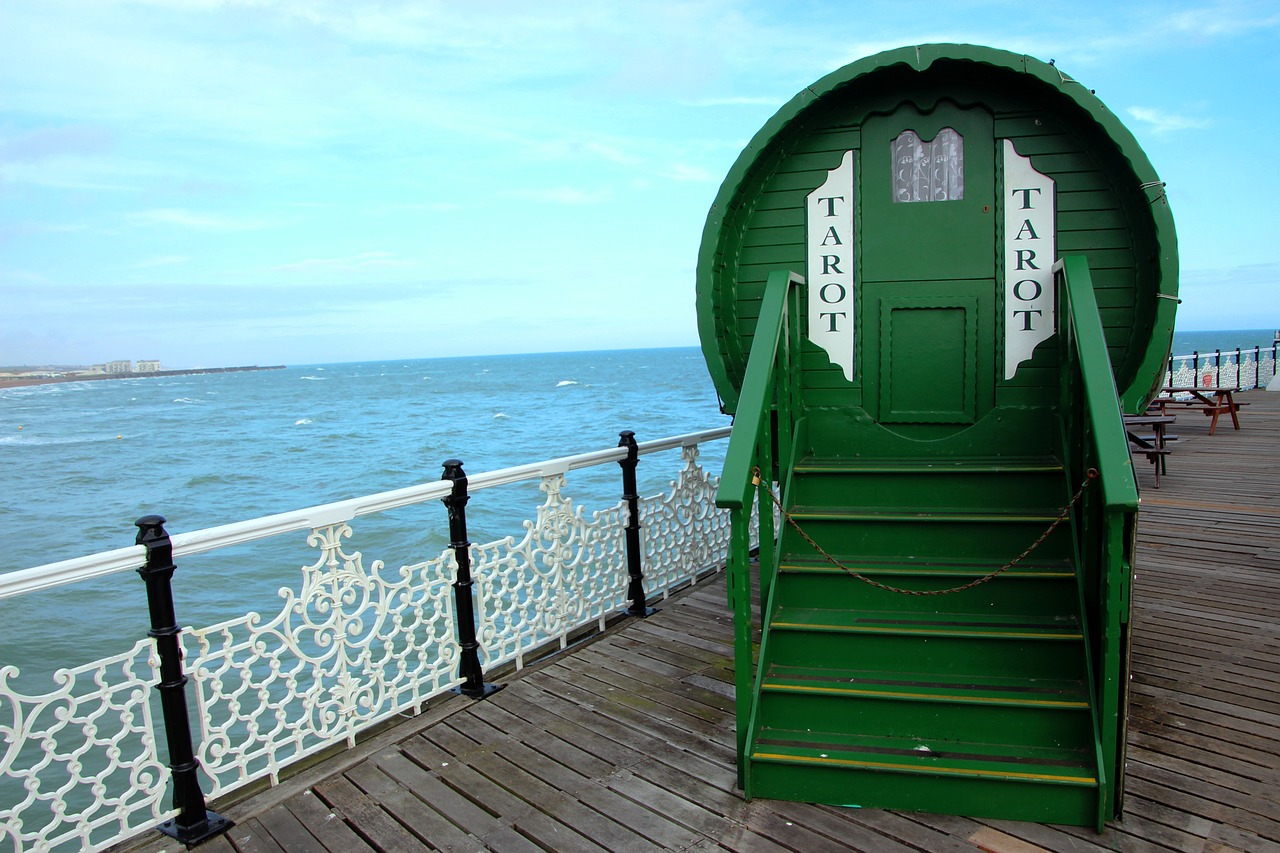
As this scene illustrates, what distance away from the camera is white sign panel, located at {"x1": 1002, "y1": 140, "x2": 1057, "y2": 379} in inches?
187

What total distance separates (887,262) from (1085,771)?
118 inches

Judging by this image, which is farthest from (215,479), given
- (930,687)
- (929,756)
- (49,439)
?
(929,756)

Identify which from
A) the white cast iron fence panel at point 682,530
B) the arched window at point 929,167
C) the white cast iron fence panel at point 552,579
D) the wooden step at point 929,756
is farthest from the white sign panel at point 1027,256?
the white cast iron fence panel at point 552,579

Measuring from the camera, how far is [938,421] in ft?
16.4

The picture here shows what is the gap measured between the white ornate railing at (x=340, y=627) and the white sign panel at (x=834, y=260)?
1.67 meters

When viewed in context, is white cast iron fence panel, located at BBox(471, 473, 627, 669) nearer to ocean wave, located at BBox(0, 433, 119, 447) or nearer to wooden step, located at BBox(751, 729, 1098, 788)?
wooden step, located at BBox(751, 729, 1098, 788)

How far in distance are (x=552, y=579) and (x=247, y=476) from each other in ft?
111

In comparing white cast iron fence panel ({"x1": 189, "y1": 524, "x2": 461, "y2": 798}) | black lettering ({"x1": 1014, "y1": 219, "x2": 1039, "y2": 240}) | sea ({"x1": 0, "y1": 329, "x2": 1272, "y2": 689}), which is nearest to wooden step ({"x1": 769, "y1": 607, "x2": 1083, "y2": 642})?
sea ({"x1": 0, "y1": 329, "x2": 1272, "y2": 689})

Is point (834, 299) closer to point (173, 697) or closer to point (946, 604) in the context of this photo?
point (946, 604)

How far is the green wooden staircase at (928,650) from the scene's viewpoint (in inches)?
136

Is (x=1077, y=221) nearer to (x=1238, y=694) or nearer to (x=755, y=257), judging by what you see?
(x=755, y=257)

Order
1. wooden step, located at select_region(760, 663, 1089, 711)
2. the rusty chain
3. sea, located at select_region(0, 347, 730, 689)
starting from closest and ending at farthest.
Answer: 1. wooden step, located at select_region(760, 663, 1089, 711)
2. the rusty chain
3. sea, located at select_region(0, 347, 730, 689)

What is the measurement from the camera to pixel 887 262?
5.04 meters

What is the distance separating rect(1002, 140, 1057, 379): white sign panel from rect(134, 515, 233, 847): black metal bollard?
4.61m
